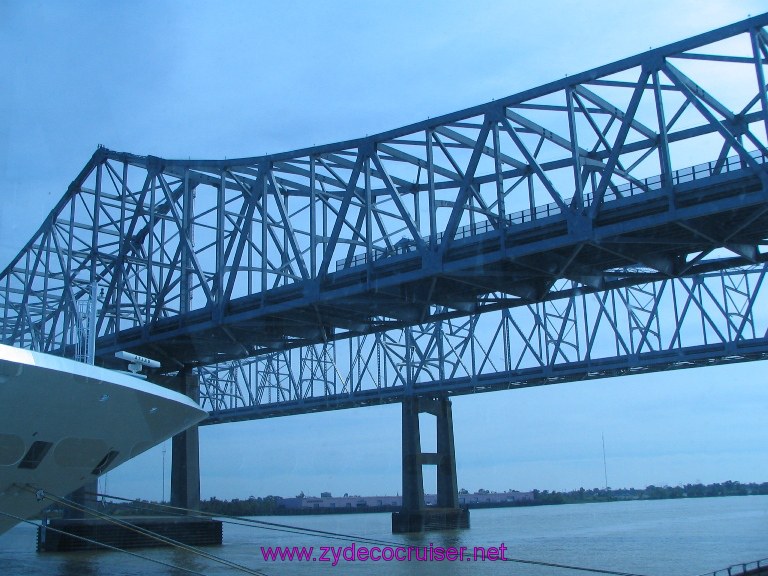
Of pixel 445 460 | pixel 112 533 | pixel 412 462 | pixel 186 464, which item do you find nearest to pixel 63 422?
pixel 112 533

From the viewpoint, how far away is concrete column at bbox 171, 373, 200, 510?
46688mm

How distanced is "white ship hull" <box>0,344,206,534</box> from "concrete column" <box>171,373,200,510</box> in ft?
82.2

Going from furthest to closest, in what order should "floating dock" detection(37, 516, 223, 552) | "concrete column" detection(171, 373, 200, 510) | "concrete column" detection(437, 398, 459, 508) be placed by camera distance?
"concrete column" detection(437, 398, 459, 508)
"concrete column" detection(171, 373, 200, 510)
"floating dock" detection(37, 516, 223, 552)

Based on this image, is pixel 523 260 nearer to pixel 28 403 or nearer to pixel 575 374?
pixel 28 403

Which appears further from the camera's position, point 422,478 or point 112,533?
point 422,478

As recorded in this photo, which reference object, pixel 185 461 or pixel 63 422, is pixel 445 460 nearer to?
pixel 185 461

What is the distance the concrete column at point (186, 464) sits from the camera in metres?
46.7

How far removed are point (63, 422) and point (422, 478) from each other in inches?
2075

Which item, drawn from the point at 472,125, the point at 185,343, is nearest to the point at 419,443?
the point at 185,343

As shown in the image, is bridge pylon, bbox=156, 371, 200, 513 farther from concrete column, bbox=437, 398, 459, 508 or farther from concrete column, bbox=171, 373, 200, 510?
concrete column, bbox=437, 398, 459, 508

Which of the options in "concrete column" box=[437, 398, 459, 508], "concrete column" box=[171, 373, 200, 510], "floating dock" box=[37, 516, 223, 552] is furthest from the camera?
"concrete column" box=[437, 398, 459, 508]

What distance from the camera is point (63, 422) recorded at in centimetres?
1816

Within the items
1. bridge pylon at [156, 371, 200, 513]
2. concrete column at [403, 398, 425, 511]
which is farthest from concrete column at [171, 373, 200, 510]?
concrete column at [403, 398, 425, 511]

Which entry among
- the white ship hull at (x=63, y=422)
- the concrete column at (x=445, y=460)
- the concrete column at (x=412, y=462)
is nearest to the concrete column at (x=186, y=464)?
the concrete column at (x=412, y=462)
